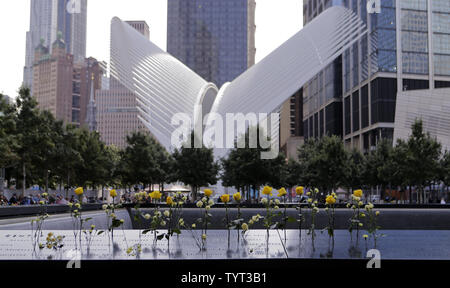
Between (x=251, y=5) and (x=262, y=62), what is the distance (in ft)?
500

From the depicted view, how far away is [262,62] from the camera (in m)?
49.8

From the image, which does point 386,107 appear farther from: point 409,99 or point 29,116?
point 29,116

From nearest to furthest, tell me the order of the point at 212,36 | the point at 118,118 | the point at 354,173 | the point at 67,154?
1. the point at 67,154
2. the point at 354,173
3. the point at 118,118
4. the point at 212,36

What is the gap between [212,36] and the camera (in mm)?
191000

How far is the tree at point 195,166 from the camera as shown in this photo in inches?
1609

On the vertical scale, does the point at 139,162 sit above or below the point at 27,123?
below


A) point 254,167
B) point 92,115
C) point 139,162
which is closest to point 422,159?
point 254,167

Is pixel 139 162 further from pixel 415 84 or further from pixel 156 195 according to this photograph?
pixel 415 84

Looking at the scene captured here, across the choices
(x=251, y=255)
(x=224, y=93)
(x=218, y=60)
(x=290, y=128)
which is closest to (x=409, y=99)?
(x=224, y=93)

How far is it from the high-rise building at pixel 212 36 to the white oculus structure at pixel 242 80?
5496 inches

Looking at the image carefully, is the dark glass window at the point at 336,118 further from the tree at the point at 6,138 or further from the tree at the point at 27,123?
the tree at the point at 6,138

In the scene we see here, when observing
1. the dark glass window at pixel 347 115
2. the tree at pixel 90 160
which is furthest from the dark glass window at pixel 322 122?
the tree at pixel 90 160

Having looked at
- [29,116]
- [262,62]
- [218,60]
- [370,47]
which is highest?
→ [218,60]

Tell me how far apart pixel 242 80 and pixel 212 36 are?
470 feet
